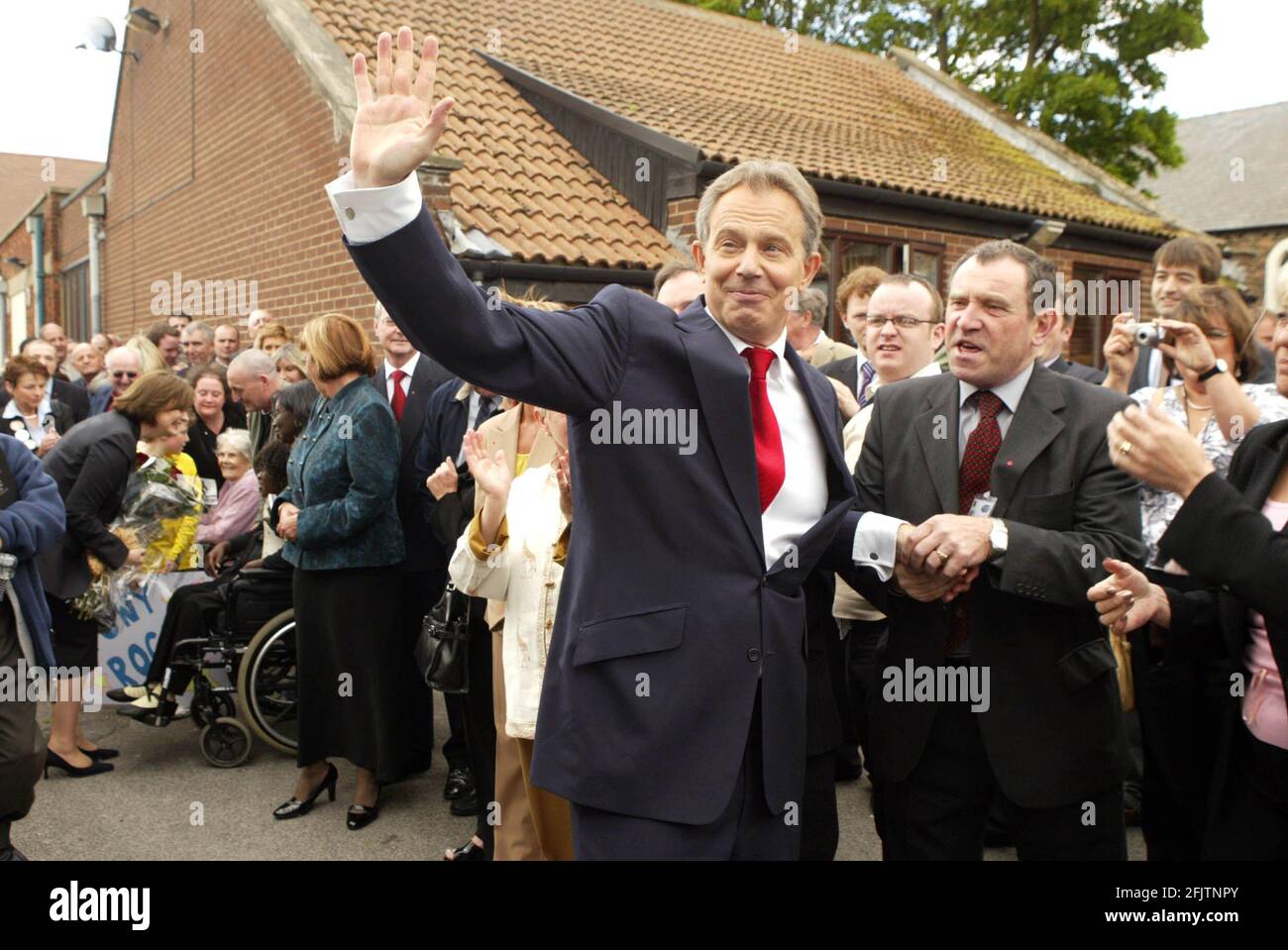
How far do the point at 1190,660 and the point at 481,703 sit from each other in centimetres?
274

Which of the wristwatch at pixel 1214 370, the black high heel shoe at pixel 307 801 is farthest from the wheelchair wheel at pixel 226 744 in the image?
the wristwatch at pixel 1214 370

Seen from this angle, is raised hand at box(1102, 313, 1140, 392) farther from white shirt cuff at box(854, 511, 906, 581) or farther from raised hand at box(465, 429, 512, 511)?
raised hand at box(465, 429, 512, 511)

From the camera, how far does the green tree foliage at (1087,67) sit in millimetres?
21750

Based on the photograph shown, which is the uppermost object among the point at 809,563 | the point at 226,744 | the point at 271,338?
the point at 271,338

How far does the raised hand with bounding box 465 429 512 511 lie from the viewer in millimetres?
3412

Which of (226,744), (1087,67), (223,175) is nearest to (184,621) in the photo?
(226,744)

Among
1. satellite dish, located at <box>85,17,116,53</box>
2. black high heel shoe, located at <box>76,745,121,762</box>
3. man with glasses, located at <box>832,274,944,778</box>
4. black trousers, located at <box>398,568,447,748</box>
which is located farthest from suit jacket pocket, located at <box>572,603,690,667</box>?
satellite dish, located at <box>85,17,116,53</box>

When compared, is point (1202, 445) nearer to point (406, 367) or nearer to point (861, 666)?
point (861, 666)

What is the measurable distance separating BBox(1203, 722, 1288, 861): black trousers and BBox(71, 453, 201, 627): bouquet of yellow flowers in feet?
17.4

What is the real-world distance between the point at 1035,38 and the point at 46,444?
892 inches

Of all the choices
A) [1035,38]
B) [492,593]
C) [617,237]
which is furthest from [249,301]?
[1035,38]

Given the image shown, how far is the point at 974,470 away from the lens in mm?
2725

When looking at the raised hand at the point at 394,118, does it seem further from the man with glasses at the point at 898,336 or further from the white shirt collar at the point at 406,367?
the white shirt collar at the point at 406,367

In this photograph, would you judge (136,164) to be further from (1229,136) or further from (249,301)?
(1229,136)
